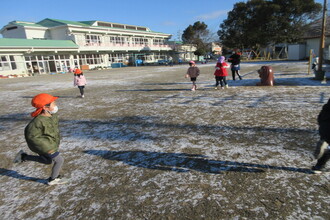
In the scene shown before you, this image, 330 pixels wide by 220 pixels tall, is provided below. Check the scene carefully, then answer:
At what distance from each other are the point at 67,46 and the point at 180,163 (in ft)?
113

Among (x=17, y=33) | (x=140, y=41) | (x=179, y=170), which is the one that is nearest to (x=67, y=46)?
(x=17, y=33)

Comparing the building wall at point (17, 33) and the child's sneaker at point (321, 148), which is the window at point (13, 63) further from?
the child's sneaker at point (321, 148)

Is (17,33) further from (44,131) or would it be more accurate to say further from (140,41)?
(44,131)

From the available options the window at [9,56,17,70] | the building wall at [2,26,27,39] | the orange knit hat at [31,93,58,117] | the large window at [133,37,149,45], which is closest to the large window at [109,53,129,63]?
the large window at [133,37,149,45]

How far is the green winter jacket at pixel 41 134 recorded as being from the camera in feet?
8.20

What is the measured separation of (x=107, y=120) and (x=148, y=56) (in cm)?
4675

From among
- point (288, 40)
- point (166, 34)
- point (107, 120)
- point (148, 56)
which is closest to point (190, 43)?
point (166, 34)

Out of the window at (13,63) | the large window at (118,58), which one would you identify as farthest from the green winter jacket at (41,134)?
the large window at (118,58)

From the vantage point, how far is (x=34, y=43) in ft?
95.1

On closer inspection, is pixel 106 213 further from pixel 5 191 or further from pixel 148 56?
pixel 148 56

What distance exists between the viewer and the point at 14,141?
14.7 ft

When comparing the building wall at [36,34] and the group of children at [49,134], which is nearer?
the group of children at [49,134]

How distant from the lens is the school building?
28.2 meters

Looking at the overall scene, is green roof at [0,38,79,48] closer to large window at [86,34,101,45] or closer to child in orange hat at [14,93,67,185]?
large window at [86,34,101,45]
